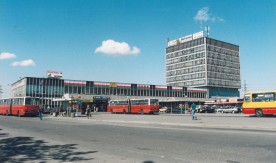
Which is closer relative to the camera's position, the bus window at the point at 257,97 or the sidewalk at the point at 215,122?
the sidewalk at the point at 215,122

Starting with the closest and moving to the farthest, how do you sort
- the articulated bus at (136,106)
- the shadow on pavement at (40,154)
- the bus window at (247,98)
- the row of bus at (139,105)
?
the shadow on pavement at (40,154)
the row of bus at (139,105)
the bus window at (247,98)
the articulated bus at (136,106)

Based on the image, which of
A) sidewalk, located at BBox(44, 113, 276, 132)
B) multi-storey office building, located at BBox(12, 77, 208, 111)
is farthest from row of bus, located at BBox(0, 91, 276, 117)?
multi-storey office building, located at BBox(12, 77, 208, 111)

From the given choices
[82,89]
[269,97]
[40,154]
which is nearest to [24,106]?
[269,97]

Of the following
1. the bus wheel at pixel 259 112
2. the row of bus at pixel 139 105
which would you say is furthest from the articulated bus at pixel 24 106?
the bus wheel at pixel 259 112

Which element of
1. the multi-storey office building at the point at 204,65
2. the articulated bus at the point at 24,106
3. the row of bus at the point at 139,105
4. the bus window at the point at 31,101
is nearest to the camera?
the row of bus at the point at 139,105

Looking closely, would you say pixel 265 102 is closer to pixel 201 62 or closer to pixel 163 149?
pixel 163 149

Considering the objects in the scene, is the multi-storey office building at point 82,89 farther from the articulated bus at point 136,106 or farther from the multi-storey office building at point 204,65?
the multi-storey office building at point 204,65

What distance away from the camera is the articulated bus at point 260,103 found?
31681 mm

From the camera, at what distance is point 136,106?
54.8 meters

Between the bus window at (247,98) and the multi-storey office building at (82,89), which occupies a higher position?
the multi-storey office building at (82,89)

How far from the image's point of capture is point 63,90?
99.0 m

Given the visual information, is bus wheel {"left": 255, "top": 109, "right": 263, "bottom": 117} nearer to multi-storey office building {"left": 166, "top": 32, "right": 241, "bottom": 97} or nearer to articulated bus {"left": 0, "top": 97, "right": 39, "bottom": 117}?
articulated bus {"left": 0, "top": 97, "right": 39, "bottom": 117}

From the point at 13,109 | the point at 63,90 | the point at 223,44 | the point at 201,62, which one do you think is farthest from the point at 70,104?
the point at 223,44

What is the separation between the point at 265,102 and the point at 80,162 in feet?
93.2
